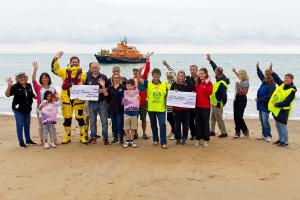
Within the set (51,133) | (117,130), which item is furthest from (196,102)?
(51,133)

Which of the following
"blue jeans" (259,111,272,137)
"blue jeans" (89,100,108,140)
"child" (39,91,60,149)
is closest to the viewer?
"child" (39,91,60,149)

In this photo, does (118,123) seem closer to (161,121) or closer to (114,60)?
(161,121)

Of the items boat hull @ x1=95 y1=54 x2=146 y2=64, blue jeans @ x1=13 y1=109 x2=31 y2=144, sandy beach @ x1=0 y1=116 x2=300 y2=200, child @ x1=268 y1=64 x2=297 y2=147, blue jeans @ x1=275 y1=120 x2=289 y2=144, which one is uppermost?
boat hull @ x1=95 y1=54 x2=146 y2=64

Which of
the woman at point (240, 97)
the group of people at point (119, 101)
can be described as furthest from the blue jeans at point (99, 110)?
the woman at point (240, 97)

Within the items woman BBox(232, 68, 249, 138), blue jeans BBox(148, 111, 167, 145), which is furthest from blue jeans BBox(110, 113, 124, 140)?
woman BBox(232, 68, 249, 138)

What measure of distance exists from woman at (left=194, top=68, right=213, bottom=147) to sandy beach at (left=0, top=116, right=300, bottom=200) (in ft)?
1.24

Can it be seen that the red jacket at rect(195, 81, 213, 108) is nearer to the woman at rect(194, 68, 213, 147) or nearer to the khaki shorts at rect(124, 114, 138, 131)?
the woman at rect(194, 68, 213, 147)

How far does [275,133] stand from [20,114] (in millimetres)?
6967

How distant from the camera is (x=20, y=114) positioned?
7.89 meters

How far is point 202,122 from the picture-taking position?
25.7ft

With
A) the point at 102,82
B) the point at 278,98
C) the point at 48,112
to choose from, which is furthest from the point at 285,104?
the point at 48,112

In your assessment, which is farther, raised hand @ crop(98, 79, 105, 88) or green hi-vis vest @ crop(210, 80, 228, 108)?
green hi-vis vest @ crop(210, 80, 228, 108)

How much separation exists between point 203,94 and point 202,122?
2.09ft

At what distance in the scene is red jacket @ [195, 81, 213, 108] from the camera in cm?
762
